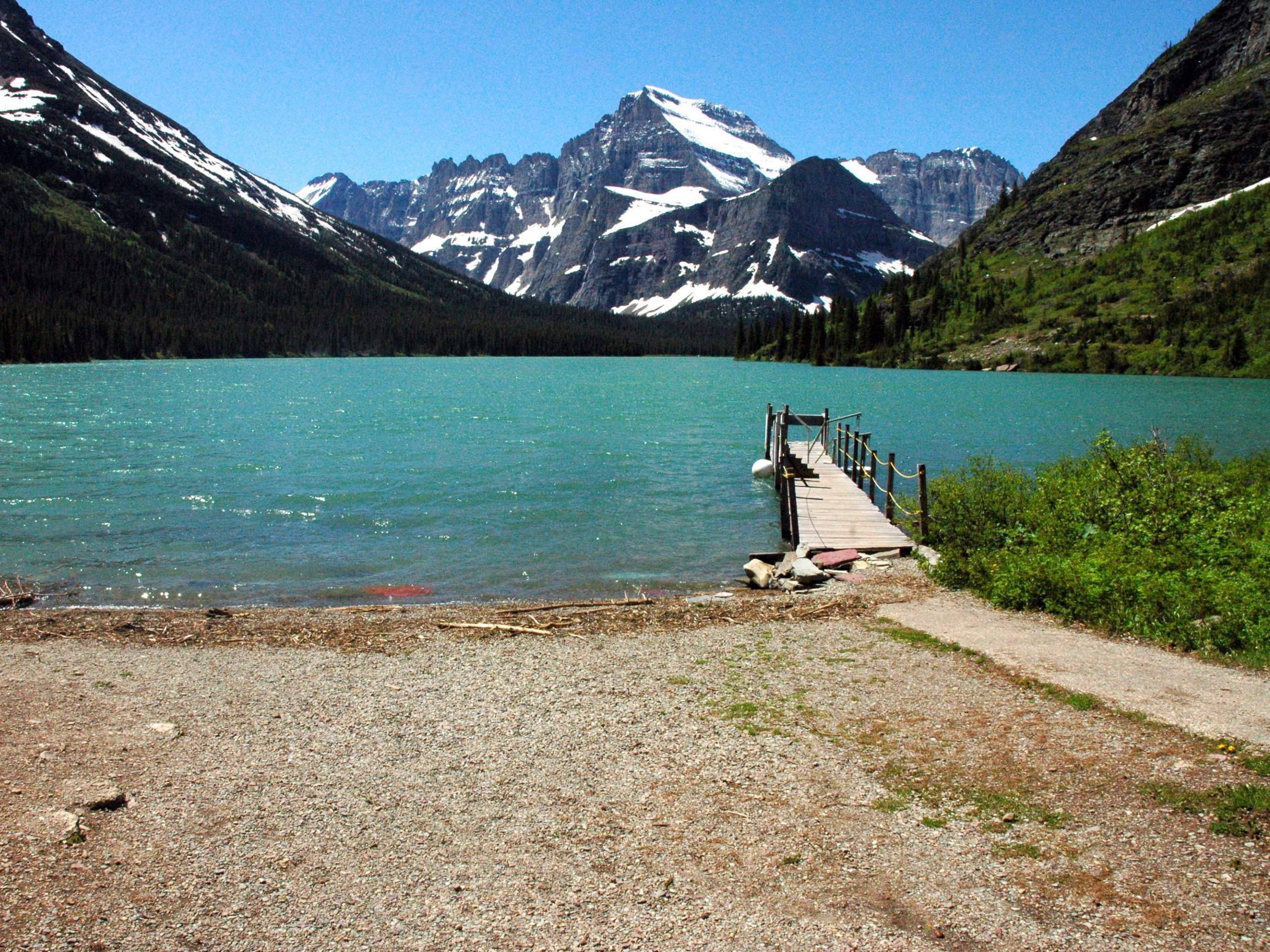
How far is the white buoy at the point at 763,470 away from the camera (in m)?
37.4

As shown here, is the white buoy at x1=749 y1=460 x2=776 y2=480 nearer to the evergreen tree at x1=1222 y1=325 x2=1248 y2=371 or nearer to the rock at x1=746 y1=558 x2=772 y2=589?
the rock at x1=746 y1=558 x2=772 y2=589

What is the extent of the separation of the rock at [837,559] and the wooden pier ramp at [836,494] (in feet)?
2.12

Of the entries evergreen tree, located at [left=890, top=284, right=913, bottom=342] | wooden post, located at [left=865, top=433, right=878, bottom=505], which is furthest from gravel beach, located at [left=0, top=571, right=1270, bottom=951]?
evergreen tree, located at [left=890, top=284, right=913, bottom=342]

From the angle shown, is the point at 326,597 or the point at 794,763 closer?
the point at 794,763

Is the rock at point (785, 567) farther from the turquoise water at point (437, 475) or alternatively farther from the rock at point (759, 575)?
the turquoise water at point (437, 475)

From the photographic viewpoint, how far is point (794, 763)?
9125mm

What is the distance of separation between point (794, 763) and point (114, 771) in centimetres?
720

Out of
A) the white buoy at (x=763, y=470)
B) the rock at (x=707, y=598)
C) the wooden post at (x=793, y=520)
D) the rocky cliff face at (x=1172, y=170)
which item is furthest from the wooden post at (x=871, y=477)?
the rocky cliff face at (x=1172, y=170)

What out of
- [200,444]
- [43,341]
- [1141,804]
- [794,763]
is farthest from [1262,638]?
[43,341]

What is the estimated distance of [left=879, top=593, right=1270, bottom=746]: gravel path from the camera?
31.0 ft

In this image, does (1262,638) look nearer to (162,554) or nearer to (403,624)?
(403,624)

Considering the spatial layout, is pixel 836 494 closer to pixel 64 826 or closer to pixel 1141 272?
pixel 64 826

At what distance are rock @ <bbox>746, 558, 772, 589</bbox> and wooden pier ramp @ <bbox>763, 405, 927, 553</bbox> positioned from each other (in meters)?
2.09

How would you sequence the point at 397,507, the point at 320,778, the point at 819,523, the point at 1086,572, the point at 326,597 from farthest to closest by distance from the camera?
1. the point at 397,507
2. the point at 819,523
3. the point at 326,597
4. the point at 1086,572
5. the point at 320,778
